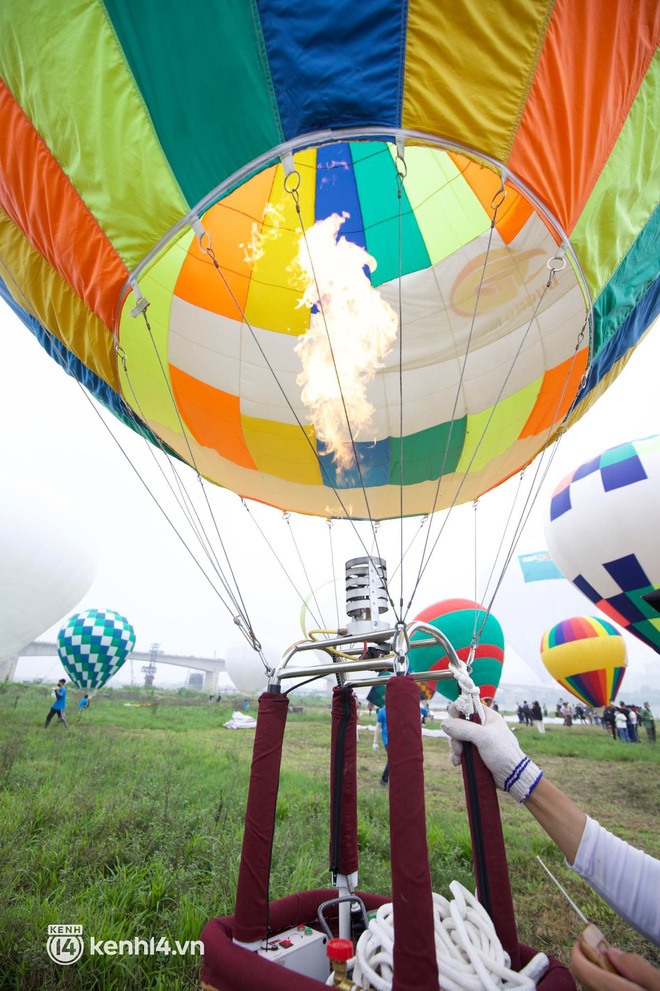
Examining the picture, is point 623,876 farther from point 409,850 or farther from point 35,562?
point 35,562

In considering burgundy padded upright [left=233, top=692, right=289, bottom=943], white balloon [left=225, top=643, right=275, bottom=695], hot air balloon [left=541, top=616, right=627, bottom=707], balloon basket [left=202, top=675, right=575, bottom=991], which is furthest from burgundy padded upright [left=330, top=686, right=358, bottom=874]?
white balloon [left=225, top=643, right=275, bottom=695]

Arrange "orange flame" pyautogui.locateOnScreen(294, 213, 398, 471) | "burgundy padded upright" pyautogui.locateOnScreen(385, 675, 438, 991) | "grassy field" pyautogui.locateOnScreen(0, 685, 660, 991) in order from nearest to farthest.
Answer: "burgundy padded upright" pyautogui.locateOnScreen(385, 675, 438, 991) → "grassy field" pyautogui.locateOnScreen(0, 685, 660, 991) → "orange flame" pyautogui.locateOnScreen(294, 213, 398, 471)

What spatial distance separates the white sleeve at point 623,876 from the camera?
1.43 metres

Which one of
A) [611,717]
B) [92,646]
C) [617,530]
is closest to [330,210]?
[617,530]

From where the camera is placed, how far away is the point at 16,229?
258 cm

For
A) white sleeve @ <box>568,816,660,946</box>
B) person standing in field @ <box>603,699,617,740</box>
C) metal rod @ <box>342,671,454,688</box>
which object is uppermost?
person standing in field @ <box>603,699,617,740</box>

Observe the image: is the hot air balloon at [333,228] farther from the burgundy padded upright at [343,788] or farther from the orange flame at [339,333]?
the burgundy padded upright at [343,788]

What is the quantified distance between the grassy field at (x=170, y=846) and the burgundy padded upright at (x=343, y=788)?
1234 mm

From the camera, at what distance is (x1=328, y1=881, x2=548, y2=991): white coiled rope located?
1.44 m

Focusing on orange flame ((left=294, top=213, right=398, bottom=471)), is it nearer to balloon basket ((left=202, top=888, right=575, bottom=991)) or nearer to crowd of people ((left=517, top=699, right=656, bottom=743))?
balloon basket ((left=202, top=888, right=575, bottom=991))

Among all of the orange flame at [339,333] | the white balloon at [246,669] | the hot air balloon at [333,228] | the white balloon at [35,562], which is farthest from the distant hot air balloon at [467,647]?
the white balloon at [246,669]

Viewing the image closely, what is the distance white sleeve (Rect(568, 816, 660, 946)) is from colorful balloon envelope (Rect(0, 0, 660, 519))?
197cm

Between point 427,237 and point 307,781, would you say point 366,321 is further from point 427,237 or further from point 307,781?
point 307,781

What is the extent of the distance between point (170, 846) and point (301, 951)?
2683 millimetres
